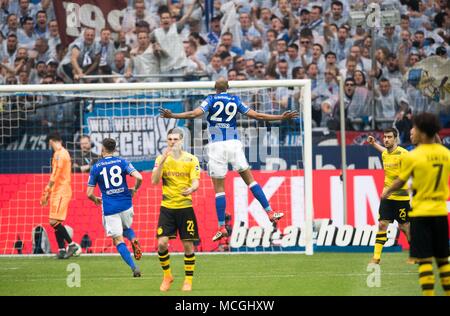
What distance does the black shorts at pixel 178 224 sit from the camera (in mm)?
13555

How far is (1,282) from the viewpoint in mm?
15008

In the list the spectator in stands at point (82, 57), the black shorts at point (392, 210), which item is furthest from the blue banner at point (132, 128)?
the black shorts at point (392, 210)

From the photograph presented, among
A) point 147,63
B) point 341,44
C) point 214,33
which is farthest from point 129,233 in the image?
point 341,44

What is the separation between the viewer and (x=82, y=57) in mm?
23562

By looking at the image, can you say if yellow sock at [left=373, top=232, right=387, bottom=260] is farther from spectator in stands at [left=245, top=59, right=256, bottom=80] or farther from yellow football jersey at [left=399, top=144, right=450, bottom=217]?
spectator in stands at [left=245, top=59, right=256, bottom=80]

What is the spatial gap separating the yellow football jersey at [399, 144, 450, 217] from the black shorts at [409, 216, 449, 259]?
3.4 inches

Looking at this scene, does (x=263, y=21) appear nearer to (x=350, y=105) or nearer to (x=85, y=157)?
(x=350, y=105)

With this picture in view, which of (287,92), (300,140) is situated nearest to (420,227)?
(300,140)

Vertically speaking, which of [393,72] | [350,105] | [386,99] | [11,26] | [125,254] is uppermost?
[11,26]

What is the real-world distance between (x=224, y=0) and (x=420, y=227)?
580 inches

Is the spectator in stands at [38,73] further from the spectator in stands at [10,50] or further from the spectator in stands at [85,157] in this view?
the spectator in stands at [85,157]

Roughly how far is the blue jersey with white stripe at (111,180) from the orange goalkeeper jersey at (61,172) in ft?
13.7

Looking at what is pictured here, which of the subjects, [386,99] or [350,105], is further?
[386,99]

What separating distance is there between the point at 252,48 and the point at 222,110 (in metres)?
8.31
